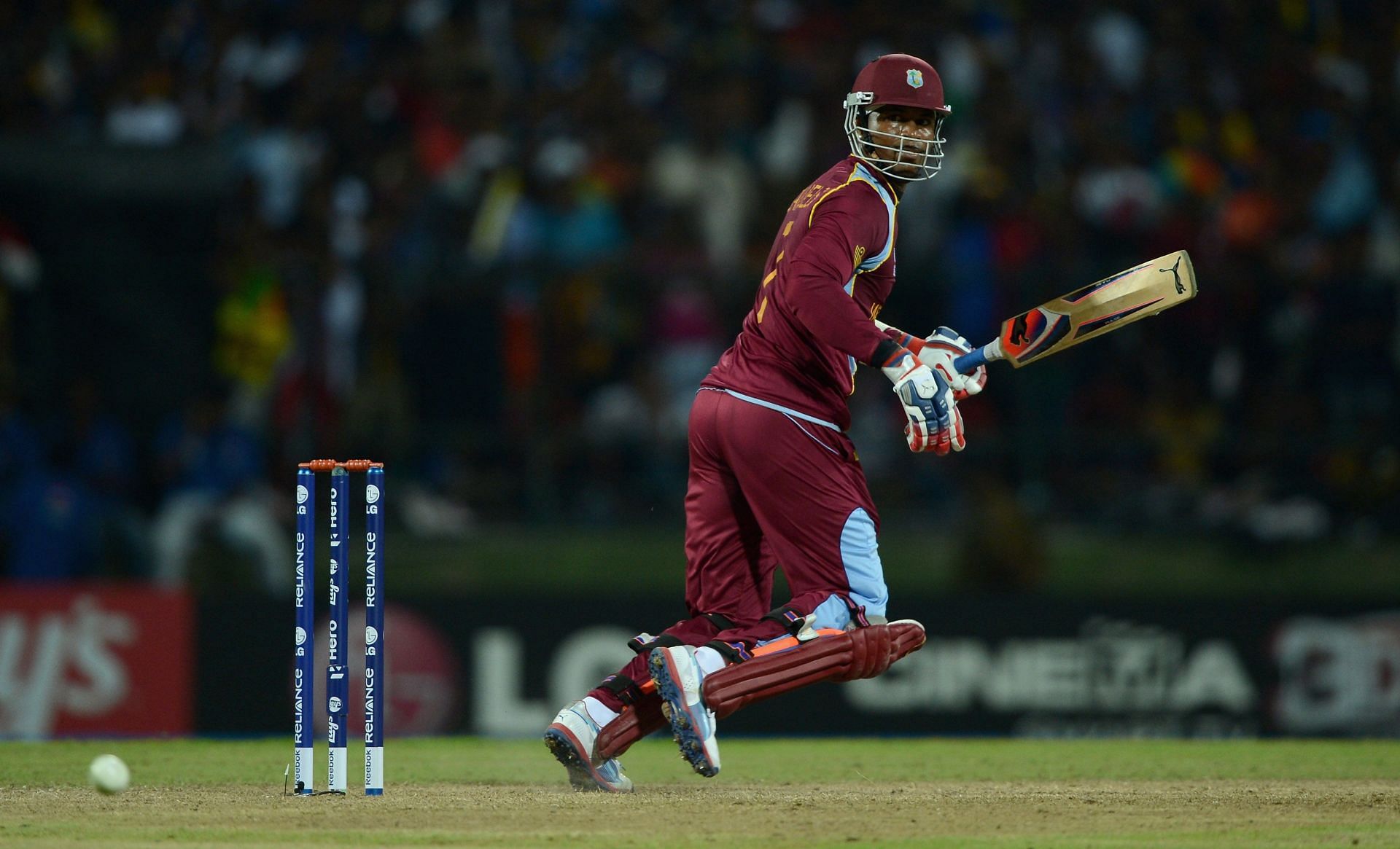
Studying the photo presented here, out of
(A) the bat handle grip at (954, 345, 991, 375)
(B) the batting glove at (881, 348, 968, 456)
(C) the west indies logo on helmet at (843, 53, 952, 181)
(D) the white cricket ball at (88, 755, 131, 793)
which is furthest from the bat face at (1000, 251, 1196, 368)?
(D) the white cricket ball at (88, 755, 131, 793)

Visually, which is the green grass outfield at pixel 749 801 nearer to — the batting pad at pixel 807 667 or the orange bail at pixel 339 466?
the batting pad at pixel 807 667

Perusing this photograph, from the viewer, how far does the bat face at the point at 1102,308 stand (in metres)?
5.98

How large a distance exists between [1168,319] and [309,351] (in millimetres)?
5211

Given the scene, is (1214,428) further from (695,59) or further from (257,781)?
(257,781)

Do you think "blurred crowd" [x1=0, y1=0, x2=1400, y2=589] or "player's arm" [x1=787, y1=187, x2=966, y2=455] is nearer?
"player's arm" [x1=787, y1=187, x2=966, y2=455]

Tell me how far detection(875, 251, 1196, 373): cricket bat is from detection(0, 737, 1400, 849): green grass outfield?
147 cm

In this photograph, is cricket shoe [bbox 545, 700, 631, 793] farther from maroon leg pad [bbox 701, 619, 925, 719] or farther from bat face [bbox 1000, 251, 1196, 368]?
bat face [bbox 1000, 251, 1196, 368]

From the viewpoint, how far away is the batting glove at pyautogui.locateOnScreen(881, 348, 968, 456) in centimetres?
566

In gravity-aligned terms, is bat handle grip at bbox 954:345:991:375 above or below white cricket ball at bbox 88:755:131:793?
above

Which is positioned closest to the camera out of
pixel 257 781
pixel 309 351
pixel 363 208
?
pixel 257 781

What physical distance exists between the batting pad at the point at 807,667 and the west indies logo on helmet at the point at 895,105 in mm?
1509

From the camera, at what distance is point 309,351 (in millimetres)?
11281

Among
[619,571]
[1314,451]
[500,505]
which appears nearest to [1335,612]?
[1314,451]

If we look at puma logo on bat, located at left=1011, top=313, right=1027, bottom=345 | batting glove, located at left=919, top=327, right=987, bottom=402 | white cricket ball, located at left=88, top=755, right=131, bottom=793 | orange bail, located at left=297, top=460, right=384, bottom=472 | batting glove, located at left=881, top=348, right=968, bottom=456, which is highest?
puma logo on bat, located at left=1011, top=313, right=1027, bottom=345
